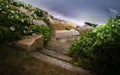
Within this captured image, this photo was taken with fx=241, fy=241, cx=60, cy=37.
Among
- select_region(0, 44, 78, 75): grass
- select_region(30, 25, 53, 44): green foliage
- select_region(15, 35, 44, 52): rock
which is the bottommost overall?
select_region(0, 44, 78, 75): grass

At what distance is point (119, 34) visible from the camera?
4.44 meters

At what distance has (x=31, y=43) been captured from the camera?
14.8 feet

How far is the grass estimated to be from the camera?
403 cm

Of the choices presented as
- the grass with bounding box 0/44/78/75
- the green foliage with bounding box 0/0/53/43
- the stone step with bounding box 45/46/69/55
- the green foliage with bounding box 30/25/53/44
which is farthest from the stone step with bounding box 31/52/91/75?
the green foliage with bounding box 30/25/53/44

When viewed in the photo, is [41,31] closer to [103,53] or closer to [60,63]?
[60,63]

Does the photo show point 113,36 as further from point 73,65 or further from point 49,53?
point 49,53

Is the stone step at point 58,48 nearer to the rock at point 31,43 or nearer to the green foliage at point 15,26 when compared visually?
the green foliage at point 15,26

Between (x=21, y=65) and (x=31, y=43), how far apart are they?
1.81ft

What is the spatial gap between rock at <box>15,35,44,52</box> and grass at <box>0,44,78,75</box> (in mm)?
101

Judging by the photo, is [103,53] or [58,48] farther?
[58,48]

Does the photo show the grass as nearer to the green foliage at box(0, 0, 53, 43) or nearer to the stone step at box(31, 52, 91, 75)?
the stone step at box(31, 52, 91, 75)

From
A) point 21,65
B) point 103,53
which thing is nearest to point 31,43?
point 21,65

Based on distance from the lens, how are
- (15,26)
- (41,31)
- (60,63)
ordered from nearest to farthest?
(60,63) < (15,26) < (41,31)

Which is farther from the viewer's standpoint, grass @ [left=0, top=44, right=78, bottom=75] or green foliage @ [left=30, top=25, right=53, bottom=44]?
green foliage @ [left=30, top=25, right=53, bottom=44]
